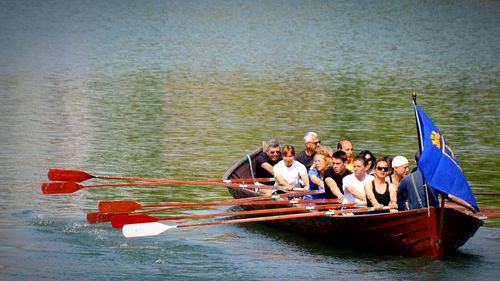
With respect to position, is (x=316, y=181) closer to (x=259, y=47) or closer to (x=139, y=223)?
(x=139, y=223)

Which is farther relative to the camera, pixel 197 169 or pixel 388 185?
pixel 197 169

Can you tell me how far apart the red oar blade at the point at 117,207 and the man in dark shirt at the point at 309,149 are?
12.9ft

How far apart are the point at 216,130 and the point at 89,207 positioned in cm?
1075

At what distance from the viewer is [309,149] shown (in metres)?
21.2

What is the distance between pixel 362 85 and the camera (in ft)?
143

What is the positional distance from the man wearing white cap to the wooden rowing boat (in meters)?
1.05

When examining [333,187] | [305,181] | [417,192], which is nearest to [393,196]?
[417,192]

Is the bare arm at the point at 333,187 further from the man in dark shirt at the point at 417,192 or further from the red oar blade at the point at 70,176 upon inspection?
the red oar blade at the point at 70,176

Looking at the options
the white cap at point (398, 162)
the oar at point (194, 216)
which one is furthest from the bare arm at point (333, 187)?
the white cap at point (398, 162)

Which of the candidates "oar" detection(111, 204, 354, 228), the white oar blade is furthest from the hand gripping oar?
the white oar blade

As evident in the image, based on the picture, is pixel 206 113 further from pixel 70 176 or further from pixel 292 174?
pixel 292 174

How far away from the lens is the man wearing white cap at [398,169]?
17406 millimetres

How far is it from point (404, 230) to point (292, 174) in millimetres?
4185

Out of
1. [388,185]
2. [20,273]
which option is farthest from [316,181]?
[20,273]
